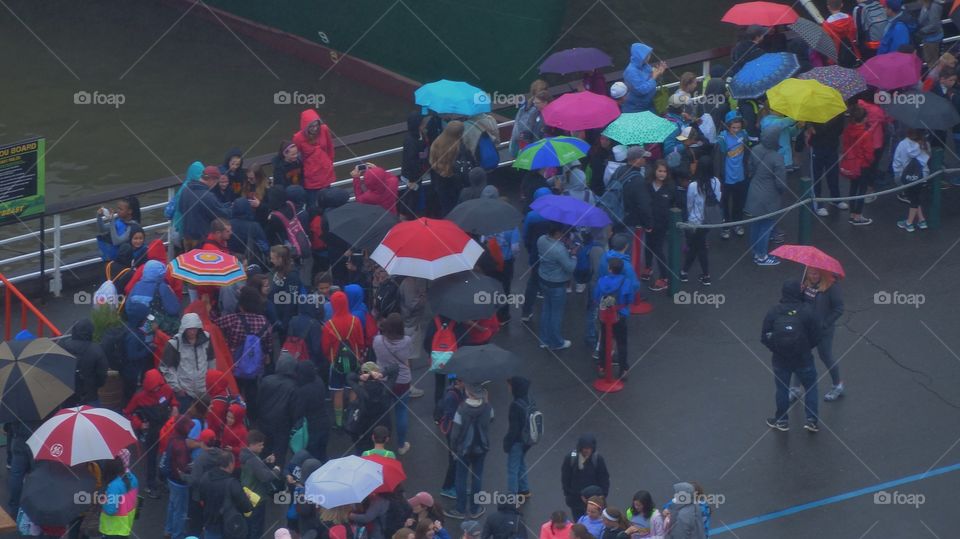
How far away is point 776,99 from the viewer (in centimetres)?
1636

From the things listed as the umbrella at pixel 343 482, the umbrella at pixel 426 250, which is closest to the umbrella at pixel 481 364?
the umbrella at pixel 343 482

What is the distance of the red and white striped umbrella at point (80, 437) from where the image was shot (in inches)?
465

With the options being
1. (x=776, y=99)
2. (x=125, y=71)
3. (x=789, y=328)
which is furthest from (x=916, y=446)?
(x=125, y=71)

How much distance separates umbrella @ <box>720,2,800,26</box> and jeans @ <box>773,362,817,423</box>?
5.65 m

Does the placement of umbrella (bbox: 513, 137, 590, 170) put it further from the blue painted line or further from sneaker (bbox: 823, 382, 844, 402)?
the blue painted line

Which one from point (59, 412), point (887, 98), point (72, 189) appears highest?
point (887, 98)

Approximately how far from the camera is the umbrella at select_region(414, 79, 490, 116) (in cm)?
1648

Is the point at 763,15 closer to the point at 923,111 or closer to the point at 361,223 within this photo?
the point at 923,111

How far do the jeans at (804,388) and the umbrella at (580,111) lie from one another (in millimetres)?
3819

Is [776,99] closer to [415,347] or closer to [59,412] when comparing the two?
[415,347]

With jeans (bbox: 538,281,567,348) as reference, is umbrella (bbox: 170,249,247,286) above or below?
above

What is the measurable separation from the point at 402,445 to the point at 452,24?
965 centimetres

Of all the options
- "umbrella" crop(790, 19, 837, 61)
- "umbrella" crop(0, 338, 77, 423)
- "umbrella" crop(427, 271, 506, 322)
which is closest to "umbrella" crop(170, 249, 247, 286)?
"umbrella" crop(0, 338, 77, 423)

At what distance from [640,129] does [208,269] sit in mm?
4776
